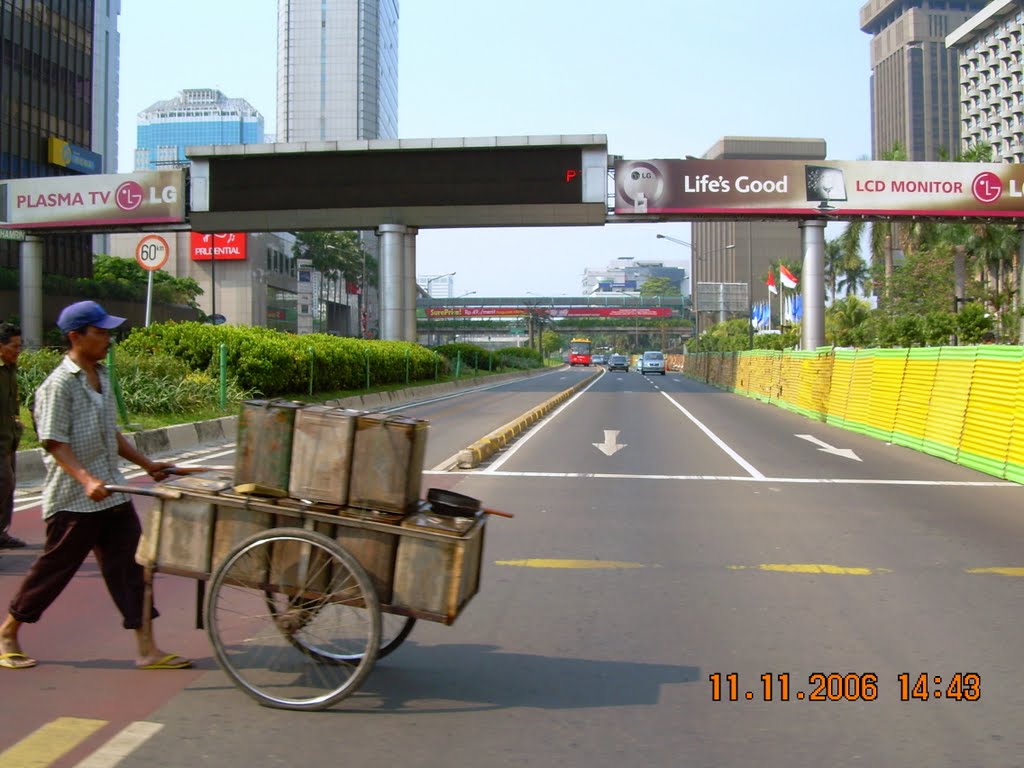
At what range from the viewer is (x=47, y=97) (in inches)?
2149

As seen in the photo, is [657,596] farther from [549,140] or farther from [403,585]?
[549,140]

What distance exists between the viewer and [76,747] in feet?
12.7

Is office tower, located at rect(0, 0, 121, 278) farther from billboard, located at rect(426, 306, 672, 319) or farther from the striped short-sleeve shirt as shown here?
billboard, located at rect(426, 306, 672, 319)

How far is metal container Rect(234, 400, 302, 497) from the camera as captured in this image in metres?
4.52

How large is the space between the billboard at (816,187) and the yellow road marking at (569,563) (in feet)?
94.4

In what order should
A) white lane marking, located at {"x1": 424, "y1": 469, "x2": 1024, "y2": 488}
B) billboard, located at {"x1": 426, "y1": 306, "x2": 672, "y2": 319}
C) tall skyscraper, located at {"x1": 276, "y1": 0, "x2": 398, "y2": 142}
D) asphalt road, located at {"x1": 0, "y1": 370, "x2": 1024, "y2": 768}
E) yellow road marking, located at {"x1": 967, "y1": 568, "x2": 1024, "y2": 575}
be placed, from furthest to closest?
tall skyscraper, located at {"x1": 276, "y1": 0, "x2": 398, "y2": 142} → billboard, located at {"x1": 426, "y1": 306, "x2": 672, "y2": 319} → white lane marking, located at {"x1": 424, "y1": 469, "x2": 1024, "y2": 488} → yellow road marking, located at {"x1": 967, "y1": 568, "x2": 1024, "y2": 575} → asphalt road, located at {"x1": 0, "y1": 370, "x2": 1024, "y2": 768}

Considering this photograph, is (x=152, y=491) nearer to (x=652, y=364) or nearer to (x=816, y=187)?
(x=816, y=187)

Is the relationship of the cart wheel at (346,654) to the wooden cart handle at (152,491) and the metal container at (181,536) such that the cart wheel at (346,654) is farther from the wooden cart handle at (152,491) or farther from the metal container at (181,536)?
the wooden cart handle at (152,491)

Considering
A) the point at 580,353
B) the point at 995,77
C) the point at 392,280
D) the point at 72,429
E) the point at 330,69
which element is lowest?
the point at 72,429

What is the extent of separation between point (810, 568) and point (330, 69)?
7140 inches

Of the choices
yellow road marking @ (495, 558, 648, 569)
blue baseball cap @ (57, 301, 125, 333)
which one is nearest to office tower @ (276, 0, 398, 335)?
yellow road marking @ (495, 558, 648, 569)

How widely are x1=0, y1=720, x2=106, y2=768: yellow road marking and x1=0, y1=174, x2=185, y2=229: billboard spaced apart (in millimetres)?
35477

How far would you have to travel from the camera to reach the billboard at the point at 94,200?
122ft

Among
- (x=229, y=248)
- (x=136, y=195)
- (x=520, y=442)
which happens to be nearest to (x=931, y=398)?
(x=520, y=442)
